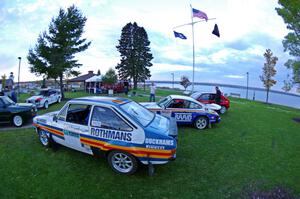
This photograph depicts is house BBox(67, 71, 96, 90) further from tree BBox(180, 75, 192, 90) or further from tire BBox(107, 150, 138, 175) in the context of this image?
tire BBox(107, 150, 138, 175)

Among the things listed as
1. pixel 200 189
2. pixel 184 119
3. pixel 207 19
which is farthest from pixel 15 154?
pixel 207 19

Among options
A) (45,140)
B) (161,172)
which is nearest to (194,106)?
(161,172)

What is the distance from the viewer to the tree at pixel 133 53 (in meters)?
40.3

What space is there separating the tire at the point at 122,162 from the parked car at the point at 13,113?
6949 mm

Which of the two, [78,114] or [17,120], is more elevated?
Answer: [78,114]

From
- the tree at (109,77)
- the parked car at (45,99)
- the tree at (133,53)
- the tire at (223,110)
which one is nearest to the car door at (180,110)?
the tire at (223,110)

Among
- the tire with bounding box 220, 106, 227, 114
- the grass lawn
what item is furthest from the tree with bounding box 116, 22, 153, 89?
the grass lawn

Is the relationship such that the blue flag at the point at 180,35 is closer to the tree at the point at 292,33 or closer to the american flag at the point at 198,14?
the american flag at the point at 198,14

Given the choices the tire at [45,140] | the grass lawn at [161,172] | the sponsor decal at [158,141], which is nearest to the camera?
the grass lawn at [161,172]

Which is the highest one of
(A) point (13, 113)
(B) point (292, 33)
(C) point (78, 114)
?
(B) point (292, 33)

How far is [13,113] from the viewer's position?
902 centimetres

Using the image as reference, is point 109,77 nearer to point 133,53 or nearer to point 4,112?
point 133,53

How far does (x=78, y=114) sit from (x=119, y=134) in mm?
1930

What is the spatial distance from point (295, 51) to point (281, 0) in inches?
138
